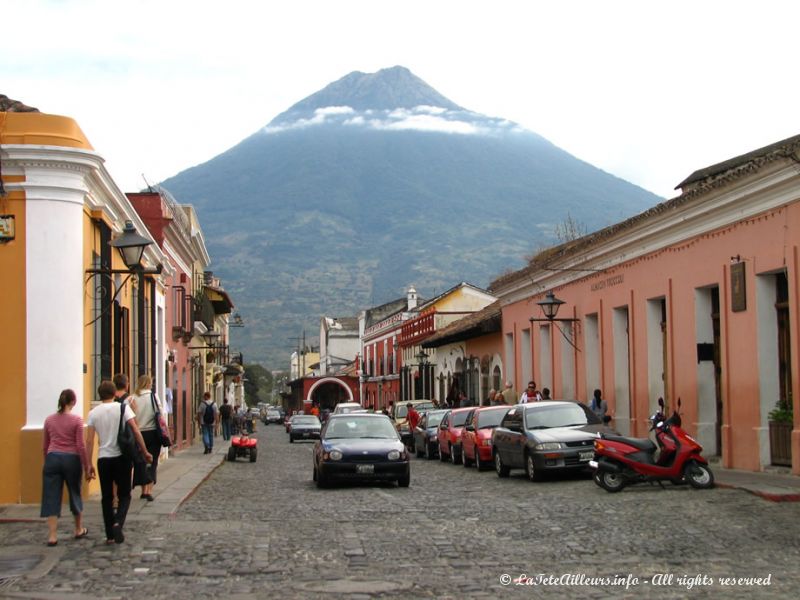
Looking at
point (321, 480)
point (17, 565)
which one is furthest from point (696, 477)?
point (17, 565)

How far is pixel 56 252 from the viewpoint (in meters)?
15.3

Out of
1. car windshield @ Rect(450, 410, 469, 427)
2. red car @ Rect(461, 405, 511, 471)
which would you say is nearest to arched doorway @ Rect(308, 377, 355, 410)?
car windshield @ Rect(450, 410, 469, 427)

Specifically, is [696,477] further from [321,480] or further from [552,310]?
[552,310]

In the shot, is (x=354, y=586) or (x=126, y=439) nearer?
(x=354, y=586)

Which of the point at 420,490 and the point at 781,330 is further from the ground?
the point at 781,330

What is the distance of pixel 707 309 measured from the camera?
21922mm

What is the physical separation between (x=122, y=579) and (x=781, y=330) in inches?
511

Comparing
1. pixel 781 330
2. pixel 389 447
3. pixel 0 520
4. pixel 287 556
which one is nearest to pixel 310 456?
pixel 389 447

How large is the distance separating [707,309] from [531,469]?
5.28 m

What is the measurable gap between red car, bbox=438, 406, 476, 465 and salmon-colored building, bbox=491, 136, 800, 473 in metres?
3.57

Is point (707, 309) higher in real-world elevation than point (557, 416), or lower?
higher

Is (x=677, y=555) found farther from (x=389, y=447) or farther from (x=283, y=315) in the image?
(x=283, y=315)

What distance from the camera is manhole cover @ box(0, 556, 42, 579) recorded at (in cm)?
987

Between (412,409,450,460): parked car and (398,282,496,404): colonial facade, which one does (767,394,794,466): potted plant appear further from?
(398,282,496,404): colonial facade
